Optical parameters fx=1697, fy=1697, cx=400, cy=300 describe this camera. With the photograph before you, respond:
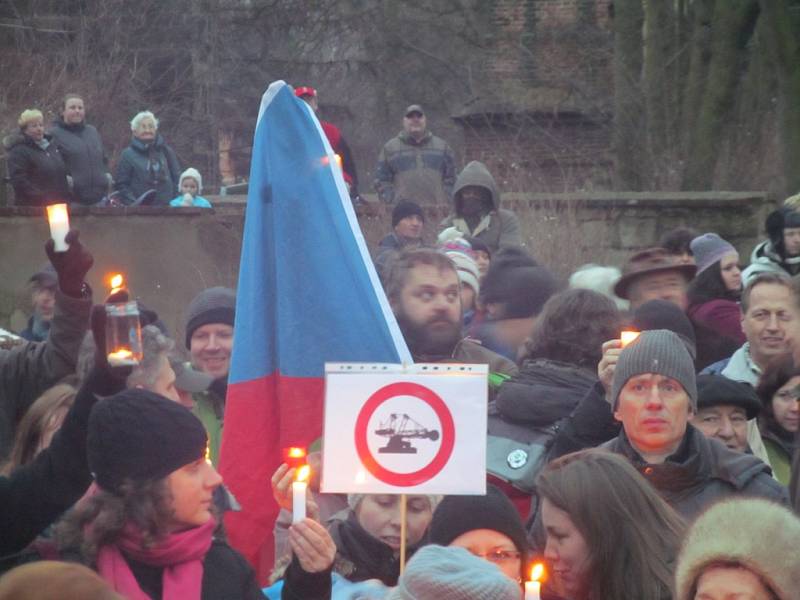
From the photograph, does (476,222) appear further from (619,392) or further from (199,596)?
(199,596)

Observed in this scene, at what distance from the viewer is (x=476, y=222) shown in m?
10.4

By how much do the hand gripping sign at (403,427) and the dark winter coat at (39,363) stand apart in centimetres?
79

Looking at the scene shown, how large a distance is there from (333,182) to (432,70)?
2310cm

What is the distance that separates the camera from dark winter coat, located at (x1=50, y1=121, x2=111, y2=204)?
1380cm

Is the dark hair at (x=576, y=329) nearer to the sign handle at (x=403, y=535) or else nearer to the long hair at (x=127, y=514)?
the sign handle at (x=403, y=535)

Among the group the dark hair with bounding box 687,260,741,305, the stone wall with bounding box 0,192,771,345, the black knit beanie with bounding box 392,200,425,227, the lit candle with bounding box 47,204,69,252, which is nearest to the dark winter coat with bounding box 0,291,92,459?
the lit candle with bounding box 47,204,69,252

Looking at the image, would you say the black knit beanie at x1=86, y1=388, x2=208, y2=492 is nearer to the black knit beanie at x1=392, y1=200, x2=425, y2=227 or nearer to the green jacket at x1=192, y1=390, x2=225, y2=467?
the green jacket at x1=192, y1=390, x2=225, y2=467

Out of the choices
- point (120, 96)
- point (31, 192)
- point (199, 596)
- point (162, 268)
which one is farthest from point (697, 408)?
point (120, 96)

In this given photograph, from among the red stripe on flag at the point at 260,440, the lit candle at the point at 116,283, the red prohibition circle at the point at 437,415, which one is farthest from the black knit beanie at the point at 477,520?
the lit candle at the point at 116,283

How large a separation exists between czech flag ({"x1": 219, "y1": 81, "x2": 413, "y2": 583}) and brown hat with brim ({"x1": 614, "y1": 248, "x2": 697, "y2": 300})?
1.81m

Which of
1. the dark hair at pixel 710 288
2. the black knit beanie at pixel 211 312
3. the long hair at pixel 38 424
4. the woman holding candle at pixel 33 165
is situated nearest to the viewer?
the long hair at pixel 38 424

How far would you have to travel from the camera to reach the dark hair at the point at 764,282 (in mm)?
6902

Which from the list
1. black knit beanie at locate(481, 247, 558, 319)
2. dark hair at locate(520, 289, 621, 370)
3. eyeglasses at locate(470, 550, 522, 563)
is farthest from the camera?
black knit beanie at locate(481, 247, 558, 319)

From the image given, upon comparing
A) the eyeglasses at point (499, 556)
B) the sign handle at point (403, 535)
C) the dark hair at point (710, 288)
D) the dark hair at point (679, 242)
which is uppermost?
the dark hair at point (679, 242)
